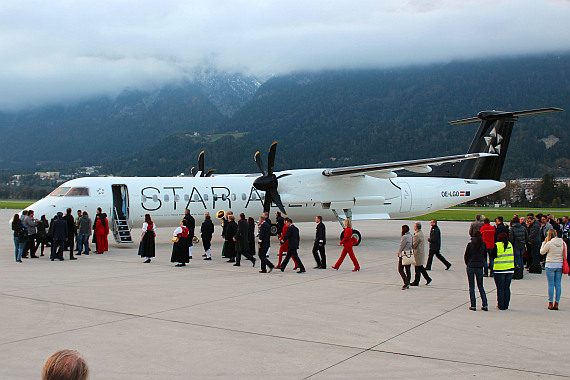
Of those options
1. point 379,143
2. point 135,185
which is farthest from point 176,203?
point 379,143

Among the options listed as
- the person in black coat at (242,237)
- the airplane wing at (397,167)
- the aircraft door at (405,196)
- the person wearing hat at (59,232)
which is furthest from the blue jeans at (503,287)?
the aircraft door at (405,196)

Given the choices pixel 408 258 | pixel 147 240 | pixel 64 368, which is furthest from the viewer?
pixel 147 240

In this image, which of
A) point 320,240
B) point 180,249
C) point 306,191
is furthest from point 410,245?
point 306,191

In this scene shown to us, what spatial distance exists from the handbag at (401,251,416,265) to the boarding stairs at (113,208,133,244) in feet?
39.0

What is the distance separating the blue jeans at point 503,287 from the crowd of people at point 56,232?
12.6 meters

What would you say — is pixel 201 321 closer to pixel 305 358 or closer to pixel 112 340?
pixel 112 340

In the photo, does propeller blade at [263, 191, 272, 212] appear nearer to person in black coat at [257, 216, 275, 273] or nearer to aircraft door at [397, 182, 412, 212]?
aircraft door at [397, 182, 412, 212]

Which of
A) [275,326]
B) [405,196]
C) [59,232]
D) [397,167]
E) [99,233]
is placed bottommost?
[275,326]

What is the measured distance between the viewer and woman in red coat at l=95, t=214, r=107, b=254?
17.4 metres

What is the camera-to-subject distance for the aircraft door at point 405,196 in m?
23.3

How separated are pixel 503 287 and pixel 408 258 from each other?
2.36 m

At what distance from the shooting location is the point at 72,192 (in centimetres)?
1886

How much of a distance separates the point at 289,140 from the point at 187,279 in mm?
187972

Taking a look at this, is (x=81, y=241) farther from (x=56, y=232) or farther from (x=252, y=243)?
(x=252, y=243)
